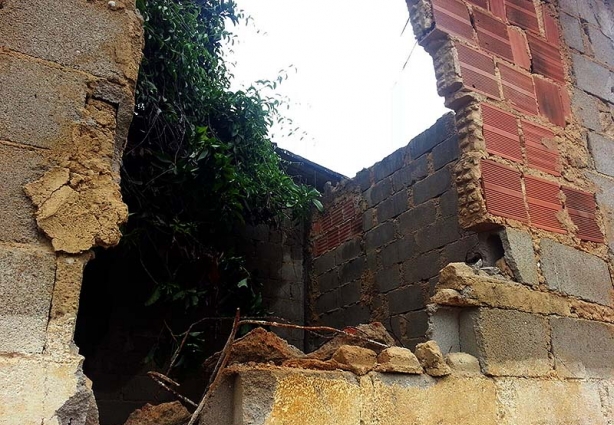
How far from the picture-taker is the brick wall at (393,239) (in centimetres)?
Result: 475

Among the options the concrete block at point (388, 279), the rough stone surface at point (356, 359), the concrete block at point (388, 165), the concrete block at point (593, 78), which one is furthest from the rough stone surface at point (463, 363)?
the concrete block at point (388, 165)

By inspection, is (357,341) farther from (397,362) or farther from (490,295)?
(490,295)

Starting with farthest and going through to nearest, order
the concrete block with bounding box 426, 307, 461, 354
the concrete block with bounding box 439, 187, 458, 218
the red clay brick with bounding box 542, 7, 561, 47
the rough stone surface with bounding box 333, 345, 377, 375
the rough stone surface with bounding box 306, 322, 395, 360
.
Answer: the concrete block with bounding box 439, 187, 458, 218 < the red clay brick with bounding box 542, 7, 561, 47 < the concrete block with bounding box 426, 307, 461, 354 < the rough stone surface with bounding box 306, 322, 395, 360 < the rough stone surface with bounding box 333, 345, 377, 375

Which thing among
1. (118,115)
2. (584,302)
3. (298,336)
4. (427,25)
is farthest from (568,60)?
(298,336)

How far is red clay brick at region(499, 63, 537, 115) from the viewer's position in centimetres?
334

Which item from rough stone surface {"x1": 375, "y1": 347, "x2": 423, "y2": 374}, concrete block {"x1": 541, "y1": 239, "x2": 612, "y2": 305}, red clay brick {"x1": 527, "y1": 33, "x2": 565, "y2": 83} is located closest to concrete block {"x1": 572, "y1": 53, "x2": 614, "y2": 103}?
red clay brick {"x1": 527, "y1": 33, "x2": 565, "y2": 83}

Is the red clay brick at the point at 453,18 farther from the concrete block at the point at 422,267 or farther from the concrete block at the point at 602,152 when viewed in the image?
the concrete block at the point at 422,267

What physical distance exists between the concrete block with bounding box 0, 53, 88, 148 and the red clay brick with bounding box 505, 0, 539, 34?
2.76 meters

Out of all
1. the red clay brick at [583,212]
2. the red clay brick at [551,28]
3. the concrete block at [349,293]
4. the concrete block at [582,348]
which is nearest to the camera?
the concrete block at [582,348]

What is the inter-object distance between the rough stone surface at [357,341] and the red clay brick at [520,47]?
1.82 metres

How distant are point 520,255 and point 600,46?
198 cm

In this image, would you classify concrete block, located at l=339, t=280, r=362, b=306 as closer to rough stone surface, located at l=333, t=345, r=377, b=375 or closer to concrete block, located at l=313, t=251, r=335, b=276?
concrete block, located at l=313, t=251, r=335, b=276

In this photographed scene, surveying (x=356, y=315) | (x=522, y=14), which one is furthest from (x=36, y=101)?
(x=356, y=315)

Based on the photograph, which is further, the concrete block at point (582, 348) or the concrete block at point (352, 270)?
the concrete block at point (352, 270)
